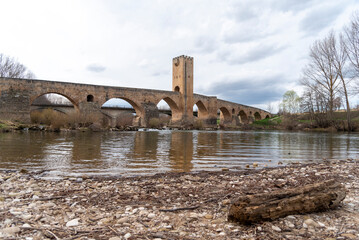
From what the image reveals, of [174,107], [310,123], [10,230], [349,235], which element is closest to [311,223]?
[349,235]

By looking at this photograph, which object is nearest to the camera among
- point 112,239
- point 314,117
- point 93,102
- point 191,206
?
point 112,239

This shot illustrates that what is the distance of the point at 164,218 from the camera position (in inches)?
96.3

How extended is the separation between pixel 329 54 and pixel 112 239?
28.2m

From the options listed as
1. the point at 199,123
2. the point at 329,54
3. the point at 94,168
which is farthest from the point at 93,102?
the point at 329,54

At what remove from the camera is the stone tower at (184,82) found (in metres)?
37.8

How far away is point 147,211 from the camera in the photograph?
2623 mm

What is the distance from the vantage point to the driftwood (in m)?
2.28

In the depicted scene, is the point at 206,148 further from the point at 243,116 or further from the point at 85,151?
the point at 243,116

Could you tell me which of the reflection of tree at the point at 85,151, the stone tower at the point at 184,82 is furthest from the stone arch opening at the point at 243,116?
the reflection of tree at the point at 85,151

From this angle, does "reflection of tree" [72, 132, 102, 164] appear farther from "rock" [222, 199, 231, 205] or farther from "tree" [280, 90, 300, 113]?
"tree" [280, 90, 300, 113]

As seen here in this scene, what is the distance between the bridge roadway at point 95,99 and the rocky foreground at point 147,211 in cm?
2134

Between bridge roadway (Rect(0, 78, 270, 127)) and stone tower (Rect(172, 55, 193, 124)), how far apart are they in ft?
0.64

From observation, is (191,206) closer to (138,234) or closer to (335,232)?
(138,234)

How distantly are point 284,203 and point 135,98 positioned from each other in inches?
1145
